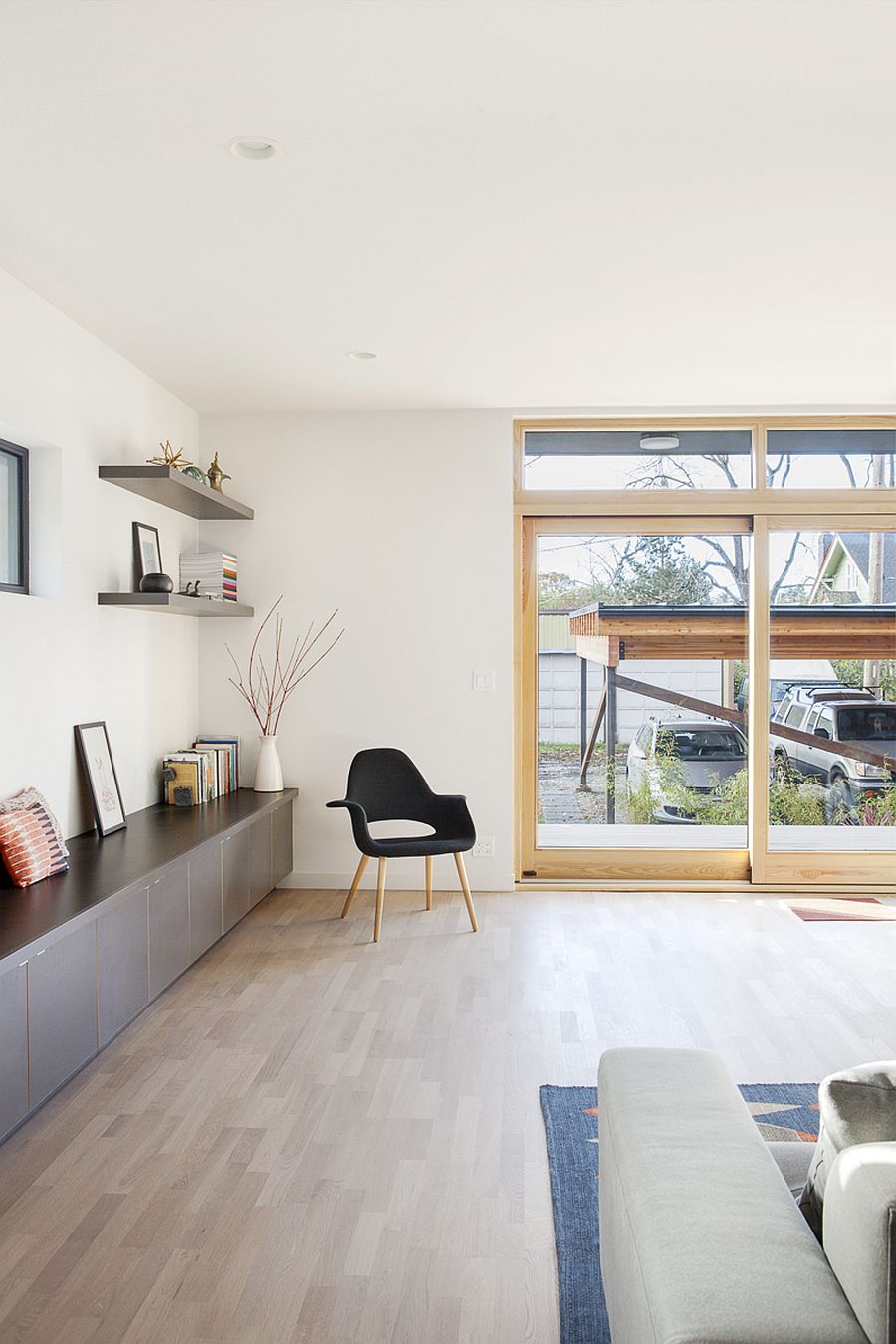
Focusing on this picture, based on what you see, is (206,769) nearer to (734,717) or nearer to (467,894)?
(467,894)

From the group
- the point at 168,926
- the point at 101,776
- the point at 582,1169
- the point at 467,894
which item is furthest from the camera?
the point at 467,894

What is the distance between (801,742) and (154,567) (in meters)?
3.62

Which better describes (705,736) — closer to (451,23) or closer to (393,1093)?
→ (393,1093)

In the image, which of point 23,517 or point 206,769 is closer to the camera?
point 23,517

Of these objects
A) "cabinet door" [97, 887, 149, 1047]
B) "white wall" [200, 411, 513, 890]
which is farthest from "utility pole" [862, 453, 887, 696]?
"cabinet door" [97, 887, 149, 1047]

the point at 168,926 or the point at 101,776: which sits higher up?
the point at 101,776

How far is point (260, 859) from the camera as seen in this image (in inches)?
204

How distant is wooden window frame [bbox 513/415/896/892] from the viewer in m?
5.90

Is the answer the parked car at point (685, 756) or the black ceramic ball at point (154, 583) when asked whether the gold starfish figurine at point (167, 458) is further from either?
the parked car at point (685, 756)

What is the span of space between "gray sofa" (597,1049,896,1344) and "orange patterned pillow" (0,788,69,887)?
2.38 metres

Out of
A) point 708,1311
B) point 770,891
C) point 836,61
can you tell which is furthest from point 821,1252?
point 770,891

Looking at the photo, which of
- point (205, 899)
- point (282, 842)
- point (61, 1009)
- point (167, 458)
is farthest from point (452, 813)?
point (61, 1009)

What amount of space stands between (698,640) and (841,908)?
1.61 metres

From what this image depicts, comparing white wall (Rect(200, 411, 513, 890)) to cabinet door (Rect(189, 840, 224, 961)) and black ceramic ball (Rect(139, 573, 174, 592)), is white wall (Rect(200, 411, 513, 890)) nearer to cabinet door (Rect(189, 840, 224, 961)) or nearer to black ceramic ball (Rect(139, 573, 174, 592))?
black ceramic ball (Rect(139, 573, 174, 592))
